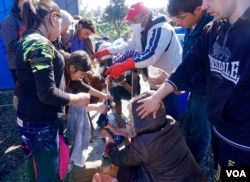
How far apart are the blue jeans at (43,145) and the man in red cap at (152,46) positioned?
2.71ft

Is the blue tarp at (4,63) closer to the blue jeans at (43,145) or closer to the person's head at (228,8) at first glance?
the blue jeans at (43,145)

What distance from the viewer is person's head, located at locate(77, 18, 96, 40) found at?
3.60 m

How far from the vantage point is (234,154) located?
1438 millimetres

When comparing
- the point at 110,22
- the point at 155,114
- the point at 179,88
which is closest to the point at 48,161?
the point at 155,114

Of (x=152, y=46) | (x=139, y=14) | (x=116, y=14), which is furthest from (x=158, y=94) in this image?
(x=116, y=14)

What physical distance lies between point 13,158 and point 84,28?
6.07ft

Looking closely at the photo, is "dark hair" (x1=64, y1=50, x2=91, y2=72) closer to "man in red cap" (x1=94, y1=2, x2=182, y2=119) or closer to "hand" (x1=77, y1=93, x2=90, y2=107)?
"man in red cap" (x1=94, y1=2, x2=182, y2=119)

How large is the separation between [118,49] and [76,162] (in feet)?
4.67

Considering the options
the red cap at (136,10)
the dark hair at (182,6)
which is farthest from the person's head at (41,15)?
the red cap at (136,10)

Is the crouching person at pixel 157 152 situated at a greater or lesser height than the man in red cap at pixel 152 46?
lesser

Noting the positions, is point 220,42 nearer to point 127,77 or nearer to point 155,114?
point 155,114

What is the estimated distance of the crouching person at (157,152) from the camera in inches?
69.6

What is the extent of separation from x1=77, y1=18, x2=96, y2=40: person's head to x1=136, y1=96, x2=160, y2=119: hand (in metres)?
2.18

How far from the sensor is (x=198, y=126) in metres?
2.43
